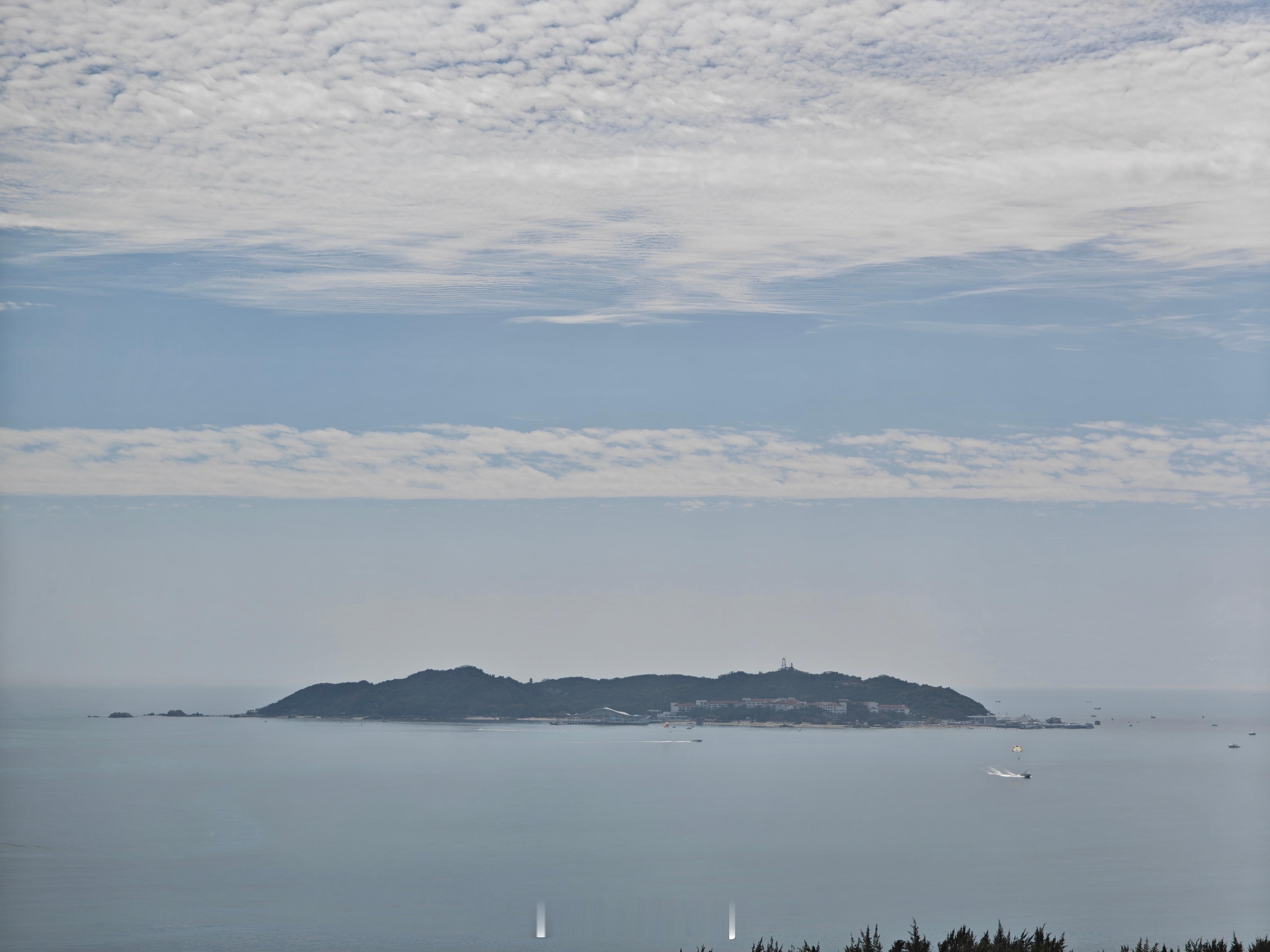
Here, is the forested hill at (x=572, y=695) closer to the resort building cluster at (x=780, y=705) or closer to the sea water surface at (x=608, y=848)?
the resort building cluster at (x=780, y=705)

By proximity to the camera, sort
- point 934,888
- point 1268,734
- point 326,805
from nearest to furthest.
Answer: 1. point 934,888
2. point 326,805
3. point 1268,734

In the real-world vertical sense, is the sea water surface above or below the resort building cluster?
below

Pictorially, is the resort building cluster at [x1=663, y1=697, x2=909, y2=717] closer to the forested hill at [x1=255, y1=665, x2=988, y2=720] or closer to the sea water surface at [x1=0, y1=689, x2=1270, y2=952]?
the forested hill at [x1=255, y1=665, x2=988, y2=720]

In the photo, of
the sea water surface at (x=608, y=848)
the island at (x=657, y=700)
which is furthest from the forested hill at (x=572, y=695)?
the sea water surface at (x=608, y=848)

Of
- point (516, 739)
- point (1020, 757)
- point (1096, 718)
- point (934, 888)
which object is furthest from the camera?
point (1096, 718)

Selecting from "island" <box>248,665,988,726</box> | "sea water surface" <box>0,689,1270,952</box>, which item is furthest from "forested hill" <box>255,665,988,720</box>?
"sea water surface" <box>0,689,1270,952</box>

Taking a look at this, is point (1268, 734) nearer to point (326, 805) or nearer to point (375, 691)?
point (375, 691)

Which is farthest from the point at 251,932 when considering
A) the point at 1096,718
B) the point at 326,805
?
the point at 1096,718

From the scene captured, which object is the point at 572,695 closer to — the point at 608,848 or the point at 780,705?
the point at 780,705
